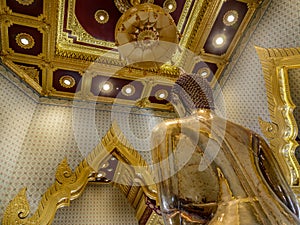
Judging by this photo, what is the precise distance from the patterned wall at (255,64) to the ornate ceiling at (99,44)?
0.37 meters

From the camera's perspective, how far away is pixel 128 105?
664 cm

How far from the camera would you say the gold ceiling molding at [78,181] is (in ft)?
13.6

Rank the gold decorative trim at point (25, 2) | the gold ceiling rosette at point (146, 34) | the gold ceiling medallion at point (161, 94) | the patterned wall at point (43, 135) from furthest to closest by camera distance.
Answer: the gold ceiling medallion at point (161, 94) → the gold decorative trim at point (25, 2) → the patterned wall at point (43, 135) → the gold ceiling rosette at point (146, 34)

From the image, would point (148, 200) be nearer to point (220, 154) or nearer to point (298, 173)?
point (298, 173)

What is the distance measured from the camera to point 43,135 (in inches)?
215

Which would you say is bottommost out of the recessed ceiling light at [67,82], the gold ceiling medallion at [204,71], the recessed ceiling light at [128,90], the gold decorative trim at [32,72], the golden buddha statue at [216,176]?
the golden buddha statue at [216,176]

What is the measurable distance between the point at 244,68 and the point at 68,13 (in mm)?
4086

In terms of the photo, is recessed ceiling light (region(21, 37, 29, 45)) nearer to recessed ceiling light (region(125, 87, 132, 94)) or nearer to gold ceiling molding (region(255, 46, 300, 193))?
recessed ceiling light (region(125, 87, 132, 94))

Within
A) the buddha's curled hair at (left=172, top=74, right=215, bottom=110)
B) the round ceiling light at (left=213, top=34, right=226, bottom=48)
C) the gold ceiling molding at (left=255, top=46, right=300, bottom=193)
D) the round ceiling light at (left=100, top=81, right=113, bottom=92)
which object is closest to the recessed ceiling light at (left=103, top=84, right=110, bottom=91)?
the round ceiling light at (left=100, top=81, right=113, bottom=92)

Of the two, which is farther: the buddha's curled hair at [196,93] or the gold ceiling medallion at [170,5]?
the gold ceiling medallion at [170,5]

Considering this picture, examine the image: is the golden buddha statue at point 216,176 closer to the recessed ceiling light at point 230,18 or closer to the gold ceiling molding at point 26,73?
the recessed ceiling light at point 230,18

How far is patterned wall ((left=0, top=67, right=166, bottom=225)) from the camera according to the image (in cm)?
462

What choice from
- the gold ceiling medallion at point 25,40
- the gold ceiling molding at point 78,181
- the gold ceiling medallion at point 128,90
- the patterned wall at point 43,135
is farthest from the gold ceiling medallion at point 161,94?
the gold ceiling medallion at point 25,40

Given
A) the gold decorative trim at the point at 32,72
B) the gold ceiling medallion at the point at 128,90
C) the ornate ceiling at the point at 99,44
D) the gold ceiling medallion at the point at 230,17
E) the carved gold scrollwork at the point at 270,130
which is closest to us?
the carved gold scrollwork at the point at 270,130
